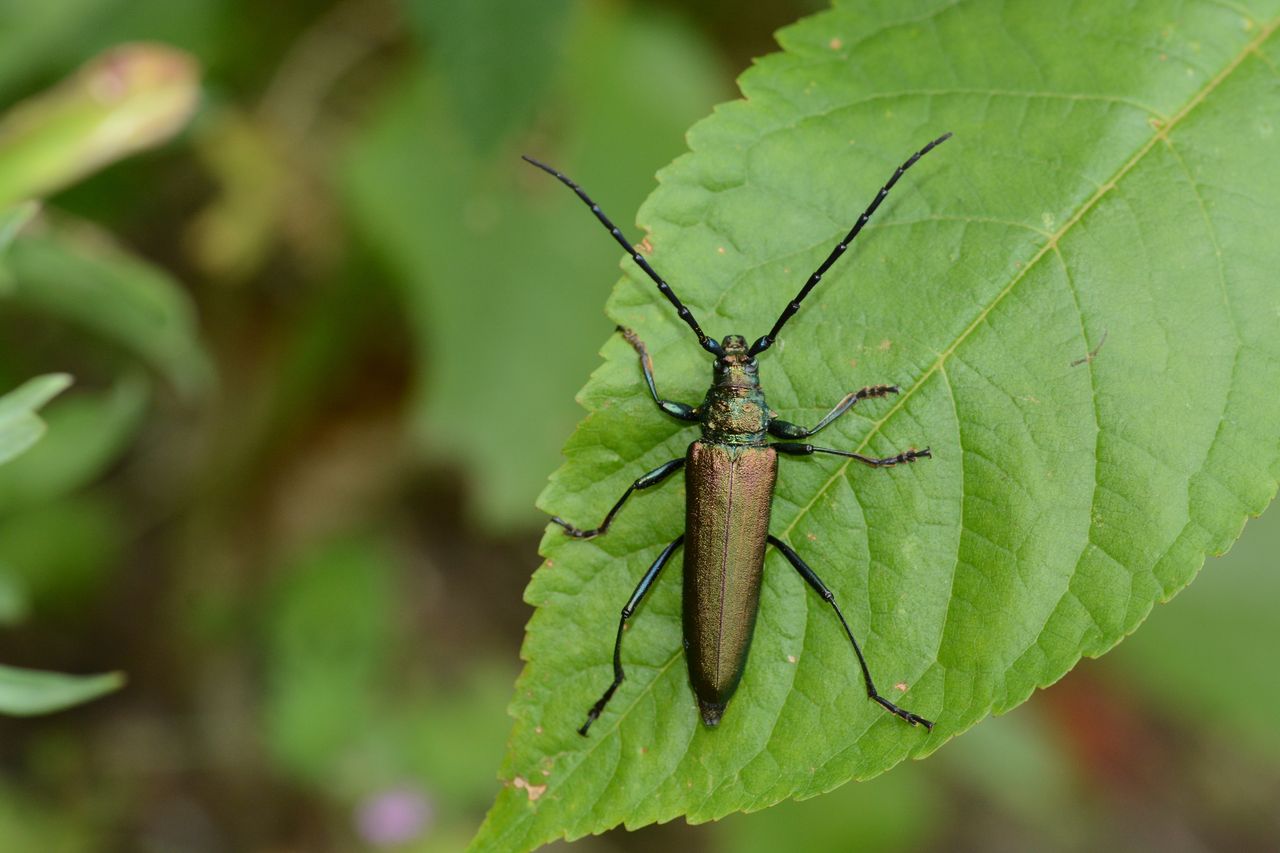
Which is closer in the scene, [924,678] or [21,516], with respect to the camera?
[924,678]

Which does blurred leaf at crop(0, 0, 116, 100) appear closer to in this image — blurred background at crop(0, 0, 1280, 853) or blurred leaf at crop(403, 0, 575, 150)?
blurred background at crop(0, 0, 1280, 853)

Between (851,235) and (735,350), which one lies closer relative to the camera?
(851,235)

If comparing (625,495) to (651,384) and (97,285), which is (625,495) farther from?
(97,285)

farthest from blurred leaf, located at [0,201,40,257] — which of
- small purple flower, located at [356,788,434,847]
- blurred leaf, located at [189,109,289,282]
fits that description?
small purple flower, located at [356,788,434,847]

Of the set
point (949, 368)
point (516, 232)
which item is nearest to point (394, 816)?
point (516, 232)

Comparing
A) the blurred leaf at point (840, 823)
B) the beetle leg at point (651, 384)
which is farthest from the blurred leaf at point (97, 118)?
the blurred leaf at point (840, 823)

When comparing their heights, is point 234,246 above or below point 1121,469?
above

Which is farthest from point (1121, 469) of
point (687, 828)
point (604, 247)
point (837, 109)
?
point (687, 828)

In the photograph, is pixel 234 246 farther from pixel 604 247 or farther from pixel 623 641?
pixel 623 641
